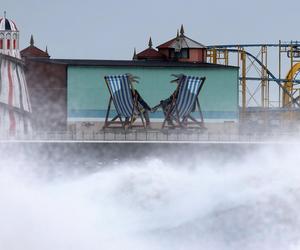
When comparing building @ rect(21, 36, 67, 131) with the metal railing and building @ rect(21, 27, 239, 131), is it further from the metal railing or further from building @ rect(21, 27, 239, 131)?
the metal railing

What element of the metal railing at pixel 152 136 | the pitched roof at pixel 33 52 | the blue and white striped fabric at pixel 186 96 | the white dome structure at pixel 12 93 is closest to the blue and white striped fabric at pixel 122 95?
the metal railing at pixel 152 136

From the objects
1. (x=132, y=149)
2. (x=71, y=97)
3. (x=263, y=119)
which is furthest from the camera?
(x=263, y=119)

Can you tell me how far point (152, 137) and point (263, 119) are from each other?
77.6 ft

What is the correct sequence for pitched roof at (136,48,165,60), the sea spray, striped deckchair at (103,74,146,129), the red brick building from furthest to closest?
pitched roof at (136,48,165,60), the red brick building, striped deckchair at (103,74,146,129), the sea spray

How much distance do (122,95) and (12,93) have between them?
402 inches

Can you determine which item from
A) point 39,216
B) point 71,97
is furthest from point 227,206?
point 71,97

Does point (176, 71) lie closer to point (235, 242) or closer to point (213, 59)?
point (213, 59)

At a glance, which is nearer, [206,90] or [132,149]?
[132,149]

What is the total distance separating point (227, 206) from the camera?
78.5 meters

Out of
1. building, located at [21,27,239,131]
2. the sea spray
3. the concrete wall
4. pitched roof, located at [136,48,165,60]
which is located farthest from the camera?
pitched roof, located at [136,48,165,60]

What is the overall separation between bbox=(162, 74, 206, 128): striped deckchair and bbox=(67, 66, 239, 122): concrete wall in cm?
96

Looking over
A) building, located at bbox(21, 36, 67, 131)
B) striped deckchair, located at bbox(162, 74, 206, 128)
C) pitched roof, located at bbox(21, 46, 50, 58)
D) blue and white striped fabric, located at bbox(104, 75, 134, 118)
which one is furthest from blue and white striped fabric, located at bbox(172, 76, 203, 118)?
pitched roof, located at bbox(21, 46, 50, 58)

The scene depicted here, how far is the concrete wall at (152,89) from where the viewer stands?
133 m

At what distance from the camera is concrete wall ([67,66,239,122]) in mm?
133250
